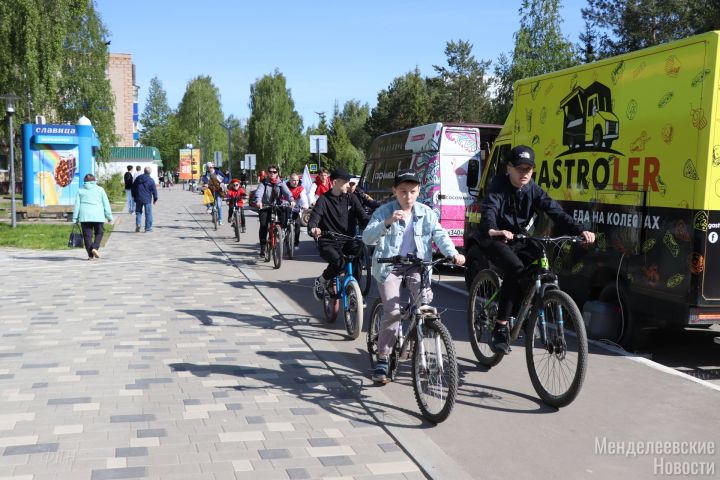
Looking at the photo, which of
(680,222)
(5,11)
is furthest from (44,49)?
(680,222)

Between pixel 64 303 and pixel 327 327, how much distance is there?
3.68 m

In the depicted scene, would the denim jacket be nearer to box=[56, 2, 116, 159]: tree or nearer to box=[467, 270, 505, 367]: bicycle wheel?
box=[467, 270, 505, 367]: bicycle wheel

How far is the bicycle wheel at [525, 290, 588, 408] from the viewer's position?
520 cm

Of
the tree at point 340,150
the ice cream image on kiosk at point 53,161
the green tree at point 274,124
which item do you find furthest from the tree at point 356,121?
the ice cream image on kiosk at point 53,161

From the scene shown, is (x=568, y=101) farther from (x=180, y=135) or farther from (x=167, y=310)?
(x=180, y=135)

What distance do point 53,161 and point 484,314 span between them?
23.2m

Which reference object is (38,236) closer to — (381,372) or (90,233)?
(90,233)

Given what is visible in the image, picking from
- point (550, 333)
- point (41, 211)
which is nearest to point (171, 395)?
point (550, 333)

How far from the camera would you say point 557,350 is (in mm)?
5434

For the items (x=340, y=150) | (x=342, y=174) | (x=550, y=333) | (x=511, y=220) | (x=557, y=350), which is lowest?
(x=557, y=350)

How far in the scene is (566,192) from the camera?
28.3 feet

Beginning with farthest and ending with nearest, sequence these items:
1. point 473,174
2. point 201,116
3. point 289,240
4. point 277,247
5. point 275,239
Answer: point 201,116 → point 289,240 → point 275,239 → point 277,247 → point 473,174

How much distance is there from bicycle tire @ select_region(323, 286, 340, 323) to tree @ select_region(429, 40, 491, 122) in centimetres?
7130

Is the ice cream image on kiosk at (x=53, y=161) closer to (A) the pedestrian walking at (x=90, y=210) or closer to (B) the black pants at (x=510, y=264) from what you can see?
(A) the pedestrian walking at (x=90, y=210)
